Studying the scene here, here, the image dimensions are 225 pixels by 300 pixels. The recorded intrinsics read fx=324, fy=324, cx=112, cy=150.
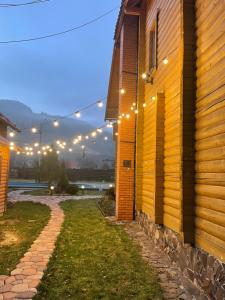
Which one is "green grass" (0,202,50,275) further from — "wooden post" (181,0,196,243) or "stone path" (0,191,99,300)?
"wooden post" (181,0,196,243)

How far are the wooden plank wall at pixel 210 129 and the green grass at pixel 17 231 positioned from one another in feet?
11.5

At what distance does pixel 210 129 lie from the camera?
15.4ft

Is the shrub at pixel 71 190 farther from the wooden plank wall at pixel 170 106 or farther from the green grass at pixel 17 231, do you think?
the wooden plank wall at pixel 170 106

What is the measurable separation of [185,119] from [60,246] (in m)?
4.21

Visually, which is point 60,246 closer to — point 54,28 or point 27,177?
point 27,177

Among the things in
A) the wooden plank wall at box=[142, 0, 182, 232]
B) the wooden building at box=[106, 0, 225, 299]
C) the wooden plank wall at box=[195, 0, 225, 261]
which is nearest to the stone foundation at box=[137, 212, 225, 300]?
the wooden building at box=[106, 0, 225, 299]

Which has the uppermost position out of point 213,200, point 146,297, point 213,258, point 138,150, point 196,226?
point 138,150

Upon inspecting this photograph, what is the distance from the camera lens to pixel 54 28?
17088 cm

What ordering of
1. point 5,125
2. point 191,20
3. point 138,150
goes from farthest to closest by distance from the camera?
point 5,125, point 138,150, point 191,20

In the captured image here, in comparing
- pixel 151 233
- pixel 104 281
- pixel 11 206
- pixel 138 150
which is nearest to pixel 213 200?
pixel 104 281

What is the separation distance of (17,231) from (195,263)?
5.72 metres

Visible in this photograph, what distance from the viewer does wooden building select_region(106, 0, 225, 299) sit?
4465 millimetres

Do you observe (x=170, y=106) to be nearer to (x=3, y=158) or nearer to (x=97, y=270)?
(x=97, y=270)

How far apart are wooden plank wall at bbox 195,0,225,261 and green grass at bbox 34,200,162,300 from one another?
1.26m
